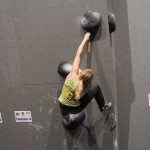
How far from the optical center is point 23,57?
116 inches

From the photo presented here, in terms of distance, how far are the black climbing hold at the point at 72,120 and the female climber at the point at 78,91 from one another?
0.17 ft

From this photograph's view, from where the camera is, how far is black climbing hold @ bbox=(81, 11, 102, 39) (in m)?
2.69

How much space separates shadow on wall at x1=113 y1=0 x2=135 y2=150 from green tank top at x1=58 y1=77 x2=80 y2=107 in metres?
0.65

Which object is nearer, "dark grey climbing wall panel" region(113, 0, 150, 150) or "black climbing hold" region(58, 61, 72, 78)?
"black climbing hold" region(58, 61, 72, 78)

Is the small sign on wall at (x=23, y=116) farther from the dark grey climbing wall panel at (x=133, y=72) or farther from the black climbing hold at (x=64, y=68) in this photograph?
the dark grey climbing wall panel at (x=133, y=72)

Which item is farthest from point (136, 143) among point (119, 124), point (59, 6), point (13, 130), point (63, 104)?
point (59, 6)

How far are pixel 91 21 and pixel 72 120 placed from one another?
35.0 inches

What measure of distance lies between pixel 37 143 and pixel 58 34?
1108mm

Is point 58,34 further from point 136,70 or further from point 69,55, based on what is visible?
point 136,70

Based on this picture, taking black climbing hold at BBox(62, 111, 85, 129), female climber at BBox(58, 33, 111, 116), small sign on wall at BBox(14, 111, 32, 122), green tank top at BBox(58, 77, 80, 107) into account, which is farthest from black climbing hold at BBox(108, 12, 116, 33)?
small sign on wall at BBox(14, 111, 32, 122)

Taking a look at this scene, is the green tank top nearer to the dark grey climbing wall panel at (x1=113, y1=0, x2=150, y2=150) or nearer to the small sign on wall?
the small sign on wall

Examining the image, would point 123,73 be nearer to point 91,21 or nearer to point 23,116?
point 91,21

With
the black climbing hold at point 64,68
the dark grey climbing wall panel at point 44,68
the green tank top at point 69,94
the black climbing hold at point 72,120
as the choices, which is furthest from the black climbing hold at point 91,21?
the black climbing hold at point 72,120

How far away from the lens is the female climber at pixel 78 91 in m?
2.60
